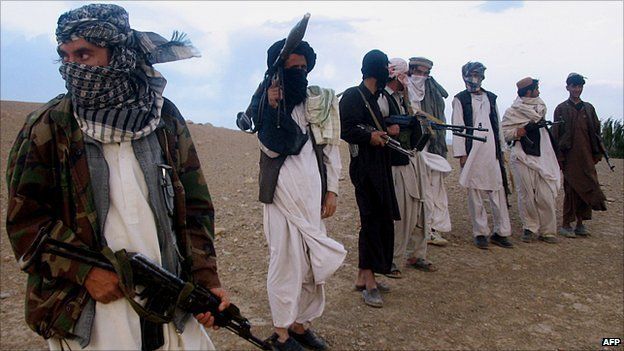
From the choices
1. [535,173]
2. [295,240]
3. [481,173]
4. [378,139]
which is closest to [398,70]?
[378,139]

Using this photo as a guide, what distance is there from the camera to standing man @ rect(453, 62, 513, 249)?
6.25 m

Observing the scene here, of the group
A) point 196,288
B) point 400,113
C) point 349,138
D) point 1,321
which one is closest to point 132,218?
point 196,288

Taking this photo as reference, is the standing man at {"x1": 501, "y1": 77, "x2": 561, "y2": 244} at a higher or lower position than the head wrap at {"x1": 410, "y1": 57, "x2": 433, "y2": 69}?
lower

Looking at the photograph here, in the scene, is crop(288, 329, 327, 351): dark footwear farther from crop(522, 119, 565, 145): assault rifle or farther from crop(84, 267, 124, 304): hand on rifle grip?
crop(522, 119, 565, 145): assault rifle

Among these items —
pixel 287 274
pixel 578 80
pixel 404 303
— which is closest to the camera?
pixel 287 274

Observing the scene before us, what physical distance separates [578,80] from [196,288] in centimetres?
655

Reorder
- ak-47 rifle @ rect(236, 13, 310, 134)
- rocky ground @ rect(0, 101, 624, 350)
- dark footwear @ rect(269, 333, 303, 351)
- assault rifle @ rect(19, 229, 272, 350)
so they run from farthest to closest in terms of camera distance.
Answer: rocky ground @ rect(0, 101, 624, 350) < dark footwear @ rect(269, 333, 303, 351) < ak-47 rifle @ rect(236, 13, 310, 134) < assault rifle @ rect(19, 229, 272, 350)

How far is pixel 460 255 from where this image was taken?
592cm

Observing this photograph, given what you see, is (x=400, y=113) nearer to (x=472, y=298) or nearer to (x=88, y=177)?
(x=472, y=298)

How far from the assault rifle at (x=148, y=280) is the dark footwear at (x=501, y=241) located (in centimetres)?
492

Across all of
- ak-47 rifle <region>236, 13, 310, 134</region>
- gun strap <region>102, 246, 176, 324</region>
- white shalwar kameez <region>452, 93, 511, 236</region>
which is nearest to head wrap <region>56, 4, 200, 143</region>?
gun strap <region>102, 246, 176, 324</region>

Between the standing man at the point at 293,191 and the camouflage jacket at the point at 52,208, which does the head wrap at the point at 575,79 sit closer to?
the standing man at the point at 293,191

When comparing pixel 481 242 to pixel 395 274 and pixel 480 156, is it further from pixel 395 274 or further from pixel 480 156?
pixel 395 274

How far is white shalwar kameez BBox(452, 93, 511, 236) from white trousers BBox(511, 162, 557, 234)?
1.93 ft
